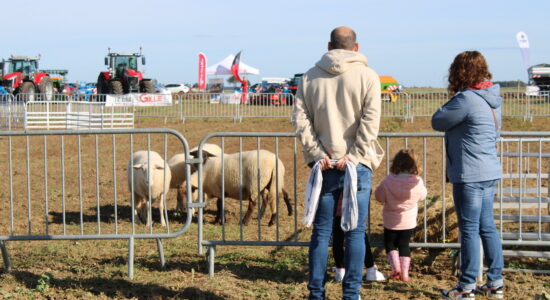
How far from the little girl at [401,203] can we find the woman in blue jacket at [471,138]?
2.10ft

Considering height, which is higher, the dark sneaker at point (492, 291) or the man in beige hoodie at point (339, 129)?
the man in beige hoodie at point (339, 129)

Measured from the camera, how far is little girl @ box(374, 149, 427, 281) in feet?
18.7

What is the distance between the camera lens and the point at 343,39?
4.54m

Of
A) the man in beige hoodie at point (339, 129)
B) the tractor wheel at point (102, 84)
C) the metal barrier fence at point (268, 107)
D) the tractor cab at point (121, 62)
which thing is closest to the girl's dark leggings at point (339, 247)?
the man in beige hoodie at point (339, 129)

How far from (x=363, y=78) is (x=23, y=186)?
30.5 feet

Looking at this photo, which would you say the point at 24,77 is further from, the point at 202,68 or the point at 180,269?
the point at 180,269

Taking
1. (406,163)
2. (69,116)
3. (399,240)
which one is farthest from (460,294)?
(69,116)

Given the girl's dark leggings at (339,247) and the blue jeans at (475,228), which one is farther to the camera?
the girl's dark leggings at (339,247)

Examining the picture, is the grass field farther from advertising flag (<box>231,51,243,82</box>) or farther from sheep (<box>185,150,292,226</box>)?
advertising flag (<box>231,51,243,82</box>)

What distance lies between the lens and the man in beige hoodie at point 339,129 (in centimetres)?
448

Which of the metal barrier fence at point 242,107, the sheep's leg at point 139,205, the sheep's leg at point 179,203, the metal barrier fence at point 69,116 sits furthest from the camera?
the metal barrier fence at point 242,107

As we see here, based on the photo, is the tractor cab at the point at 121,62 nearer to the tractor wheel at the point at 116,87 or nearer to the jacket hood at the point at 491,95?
the tractor wheel at the point at 116,87

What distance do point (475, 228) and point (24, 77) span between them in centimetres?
3459

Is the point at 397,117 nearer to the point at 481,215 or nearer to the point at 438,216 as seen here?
the point at 438,216
